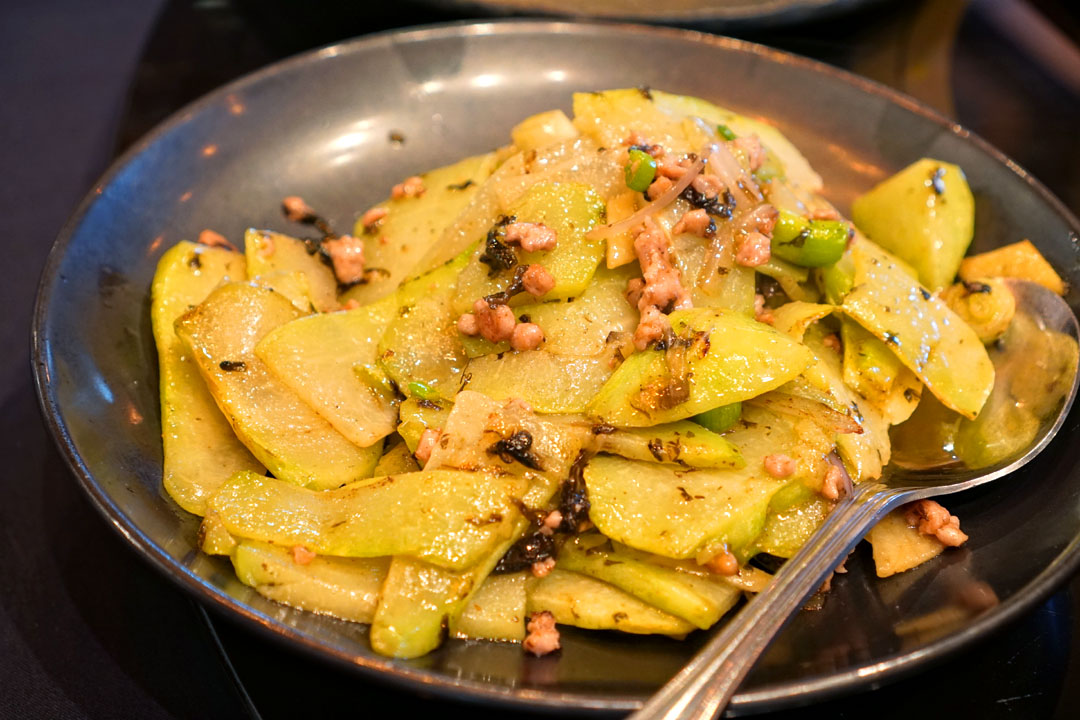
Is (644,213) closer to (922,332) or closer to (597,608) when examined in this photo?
(922,332)

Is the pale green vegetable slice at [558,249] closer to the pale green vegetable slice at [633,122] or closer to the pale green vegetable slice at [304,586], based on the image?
the pale green vegetable slice at [633,122]

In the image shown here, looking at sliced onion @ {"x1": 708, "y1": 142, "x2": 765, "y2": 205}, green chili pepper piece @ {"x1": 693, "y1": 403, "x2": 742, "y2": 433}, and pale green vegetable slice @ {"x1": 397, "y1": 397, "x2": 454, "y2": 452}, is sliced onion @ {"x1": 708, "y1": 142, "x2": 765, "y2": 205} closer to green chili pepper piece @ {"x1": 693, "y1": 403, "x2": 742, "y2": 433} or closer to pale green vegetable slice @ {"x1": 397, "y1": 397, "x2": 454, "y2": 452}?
green chili pepper piece @ {"x1": 693, "y1": 403, "x2": 742, "y2": 433}

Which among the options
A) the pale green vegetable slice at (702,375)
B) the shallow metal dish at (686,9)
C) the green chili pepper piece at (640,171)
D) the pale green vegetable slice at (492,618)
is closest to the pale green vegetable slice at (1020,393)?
the pale green vegetable slice at (702,375)

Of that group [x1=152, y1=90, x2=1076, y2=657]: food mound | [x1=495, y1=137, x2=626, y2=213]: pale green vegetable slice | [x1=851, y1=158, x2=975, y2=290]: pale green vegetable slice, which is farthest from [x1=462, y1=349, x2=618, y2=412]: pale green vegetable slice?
[x1=851, y1=158, x2=975, y2=290]: pale green vegetable slice

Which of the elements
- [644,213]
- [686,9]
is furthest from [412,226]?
[686,9]

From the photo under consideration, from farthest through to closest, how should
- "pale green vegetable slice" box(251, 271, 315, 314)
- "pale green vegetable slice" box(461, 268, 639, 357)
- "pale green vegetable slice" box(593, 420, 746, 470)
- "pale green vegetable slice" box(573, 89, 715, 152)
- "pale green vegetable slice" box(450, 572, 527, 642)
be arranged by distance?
"pale green vegetable slice" box(573, 89, 715, 152), "pale green vegetable slice" box(251, 271, 315, 314), "pale green vegetable slice" box(461, 268, 639, 357), "pale green vegetable slice" box(593, 420, 746, 470), "pale green vegetable slice" box(450, 572, 527, 642)

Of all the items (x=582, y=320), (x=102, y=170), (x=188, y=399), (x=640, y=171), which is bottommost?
(x=102, y=170)
